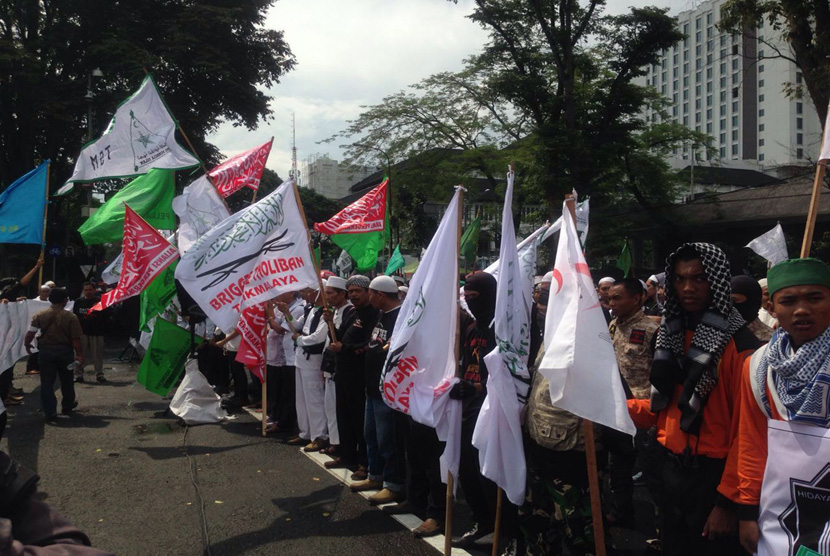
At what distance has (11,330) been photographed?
27.2 feet

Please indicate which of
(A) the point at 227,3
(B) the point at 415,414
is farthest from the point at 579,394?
(A) the point at 227,3

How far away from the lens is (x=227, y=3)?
25.3 m

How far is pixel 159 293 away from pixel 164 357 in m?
0.89

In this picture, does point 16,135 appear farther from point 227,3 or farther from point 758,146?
point 758,146

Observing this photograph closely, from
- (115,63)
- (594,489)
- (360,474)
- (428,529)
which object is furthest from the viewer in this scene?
(115,63)

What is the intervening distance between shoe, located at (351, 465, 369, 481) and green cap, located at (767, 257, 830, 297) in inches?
176

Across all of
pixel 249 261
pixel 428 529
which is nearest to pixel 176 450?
pixel 249 261

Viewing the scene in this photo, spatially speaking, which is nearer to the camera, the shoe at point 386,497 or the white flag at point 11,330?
the shoe at point 386,497

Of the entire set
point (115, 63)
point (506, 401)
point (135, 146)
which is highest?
point (115, 63)

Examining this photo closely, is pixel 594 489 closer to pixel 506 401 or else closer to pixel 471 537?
pixel 506 401

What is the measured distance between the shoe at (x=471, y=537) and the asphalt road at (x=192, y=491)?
218 millimetres

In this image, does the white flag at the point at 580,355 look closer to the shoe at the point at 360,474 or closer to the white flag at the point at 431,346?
the white flag at the point at 431,346

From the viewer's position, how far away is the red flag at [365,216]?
10.3 metres

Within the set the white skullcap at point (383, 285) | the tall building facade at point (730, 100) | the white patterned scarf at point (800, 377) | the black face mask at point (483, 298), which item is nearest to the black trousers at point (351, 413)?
the white skullcap at point (383, 285)
